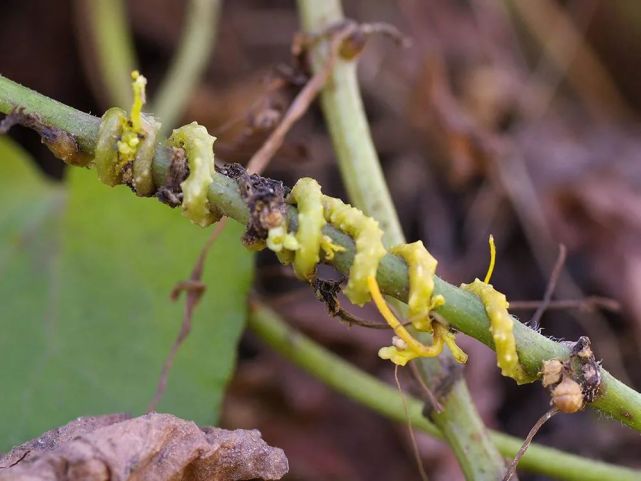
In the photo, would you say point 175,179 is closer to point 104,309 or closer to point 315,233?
point 315,233

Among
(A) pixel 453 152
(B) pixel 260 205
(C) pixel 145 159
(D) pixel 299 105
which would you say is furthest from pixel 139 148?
(A) pixel 453 152

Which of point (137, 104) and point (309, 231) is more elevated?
point (137, 104)

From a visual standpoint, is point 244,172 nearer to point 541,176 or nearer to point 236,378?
point 236,378

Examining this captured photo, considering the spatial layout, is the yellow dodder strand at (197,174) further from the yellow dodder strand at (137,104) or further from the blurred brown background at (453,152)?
the blurred brown background at (453,152)

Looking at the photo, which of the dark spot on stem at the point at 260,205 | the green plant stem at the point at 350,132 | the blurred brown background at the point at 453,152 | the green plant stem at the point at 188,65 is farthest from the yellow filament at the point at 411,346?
the green plant stem at the point at 188,65

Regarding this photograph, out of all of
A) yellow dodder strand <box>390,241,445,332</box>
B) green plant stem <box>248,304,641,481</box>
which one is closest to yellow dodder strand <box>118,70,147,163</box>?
yellow dodder strand <box>390,241,445,332</box>

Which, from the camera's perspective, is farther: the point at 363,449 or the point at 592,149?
the point at 592,149

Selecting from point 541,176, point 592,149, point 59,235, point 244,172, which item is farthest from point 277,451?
point 592,149

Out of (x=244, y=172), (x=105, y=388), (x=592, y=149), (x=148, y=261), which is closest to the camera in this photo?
(x=244, y=172)
